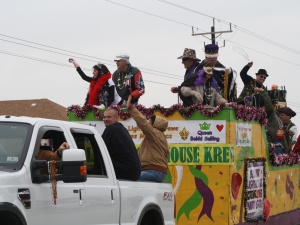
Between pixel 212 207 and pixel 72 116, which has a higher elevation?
pixel 72 116

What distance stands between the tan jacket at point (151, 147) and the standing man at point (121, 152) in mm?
1112

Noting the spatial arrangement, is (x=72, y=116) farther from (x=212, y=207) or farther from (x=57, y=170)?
(x=57, y=170)

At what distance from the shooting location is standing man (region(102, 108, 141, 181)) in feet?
32.9

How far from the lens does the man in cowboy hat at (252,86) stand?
15430 millimetres

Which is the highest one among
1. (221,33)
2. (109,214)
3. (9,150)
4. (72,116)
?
(221,33)

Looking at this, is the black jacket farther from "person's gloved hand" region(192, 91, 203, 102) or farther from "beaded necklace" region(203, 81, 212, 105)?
"beaded necklace" region(203, 81, 212, 105)

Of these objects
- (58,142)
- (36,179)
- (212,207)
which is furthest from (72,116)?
(36,179)

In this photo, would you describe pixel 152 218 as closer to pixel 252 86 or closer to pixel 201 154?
pixel 201 154

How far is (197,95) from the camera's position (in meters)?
13.7

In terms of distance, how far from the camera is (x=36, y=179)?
7.62m

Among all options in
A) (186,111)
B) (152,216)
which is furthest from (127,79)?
(152,216)

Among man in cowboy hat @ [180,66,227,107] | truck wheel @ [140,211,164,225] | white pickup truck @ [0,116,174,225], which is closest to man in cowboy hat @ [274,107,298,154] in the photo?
man in cowboy hat @ [180,66,227,107]

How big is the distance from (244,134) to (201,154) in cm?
93

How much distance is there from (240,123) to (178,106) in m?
1.01
